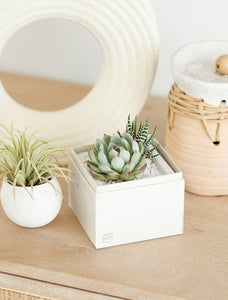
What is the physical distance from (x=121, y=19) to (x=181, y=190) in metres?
0.32

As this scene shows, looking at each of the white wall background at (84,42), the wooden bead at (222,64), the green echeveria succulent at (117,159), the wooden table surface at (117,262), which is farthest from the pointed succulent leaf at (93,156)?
the white wall background at (84,42)

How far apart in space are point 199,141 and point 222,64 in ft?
0.41

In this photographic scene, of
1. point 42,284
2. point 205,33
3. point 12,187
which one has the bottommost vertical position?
point 42,284

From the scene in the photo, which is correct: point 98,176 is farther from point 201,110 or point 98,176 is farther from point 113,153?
point 201,110

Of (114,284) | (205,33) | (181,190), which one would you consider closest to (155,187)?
(181,190)

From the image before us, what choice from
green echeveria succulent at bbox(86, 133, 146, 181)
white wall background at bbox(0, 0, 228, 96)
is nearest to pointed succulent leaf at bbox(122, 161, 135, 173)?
green echeveria succulent at bbox(86, 133, 146, 181)

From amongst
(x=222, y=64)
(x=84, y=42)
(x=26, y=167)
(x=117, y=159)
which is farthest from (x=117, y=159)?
(x=84, y=42)

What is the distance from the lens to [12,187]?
0.83 metres

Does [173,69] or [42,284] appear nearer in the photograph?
[42,284]

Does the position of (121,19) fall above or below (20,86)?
above

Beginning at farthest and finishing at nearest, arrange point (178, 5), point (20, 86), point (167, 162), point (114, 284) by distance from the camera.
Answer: point (20, 86) < point (178, 5) < point (167, 162) < point (114, 284)

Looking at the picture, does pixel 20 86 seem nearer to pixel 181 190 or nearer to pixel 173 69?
pixel 173 69

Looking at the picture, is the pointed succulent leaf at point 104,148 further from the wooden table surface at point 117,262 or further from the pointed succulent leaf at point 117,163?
the wooden table surface at point 117,262

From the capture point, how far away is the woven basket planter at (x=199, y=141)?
89cm
